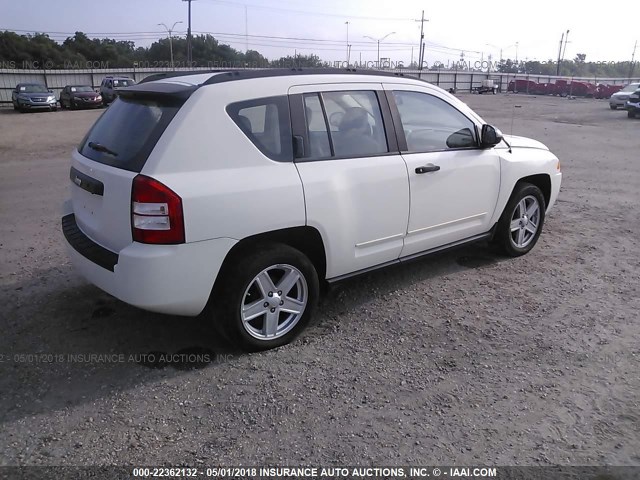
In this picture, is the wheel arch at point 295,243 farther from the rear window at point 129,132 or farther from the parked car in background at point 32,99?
the parked car in background at point 32,99

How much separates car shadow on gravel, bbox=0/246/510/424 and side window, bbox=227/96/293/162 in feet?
3.91

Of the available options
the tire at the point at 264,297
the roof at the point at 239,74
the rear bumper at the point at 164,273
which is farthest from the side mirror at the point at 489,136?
the rear bumper at the point at 164,273

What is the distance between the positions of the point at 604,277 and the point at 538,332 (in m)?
1.57

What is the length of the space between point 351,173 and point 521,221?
98.6 inches

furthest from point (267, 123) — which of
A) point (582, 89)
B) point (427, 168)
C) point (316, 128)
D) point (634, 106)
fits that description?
point (582, 89)

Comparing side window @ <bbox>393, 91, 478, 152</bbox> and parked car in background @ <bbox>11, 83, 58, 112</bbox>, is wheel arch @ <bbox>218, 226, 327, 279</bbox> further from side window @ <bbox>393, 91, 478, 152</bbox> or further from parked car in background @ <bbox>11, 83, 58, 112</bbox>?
parked car in background @ <bbox>11, 83, 58, 112</bbox>

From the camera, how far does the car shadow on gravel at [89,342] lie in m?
3.32

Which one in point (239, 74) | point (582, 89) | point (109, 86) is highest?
point (582, 89)

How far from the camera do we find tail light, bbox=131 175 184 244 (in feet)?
10.3

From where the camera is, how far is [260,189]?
11.4ft

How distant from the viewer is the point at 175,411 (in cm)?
313

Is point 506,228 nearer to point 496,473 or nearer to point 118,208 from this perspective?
point 496,473

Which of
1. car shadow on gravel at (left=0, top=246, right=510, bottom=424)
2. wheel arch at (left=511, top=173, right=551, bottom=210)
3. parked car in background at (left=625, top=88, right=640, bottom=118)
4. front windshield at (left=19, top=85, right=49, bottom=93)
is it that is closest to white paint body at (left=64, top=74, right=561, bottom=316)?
car shadow on gravel at (left=0, top=246, right=510, bottom=424)

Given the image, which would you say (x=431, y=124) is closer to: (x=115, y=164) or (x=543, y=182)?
(x=543, y=182)
